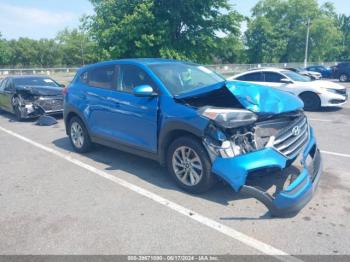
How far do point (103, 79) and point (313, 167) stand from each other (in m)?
3.72

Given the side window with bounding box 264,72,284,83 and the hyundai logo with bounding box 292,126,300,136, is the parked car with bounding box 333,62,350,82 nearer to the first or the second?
the side window with bounding box 264,72,284,83

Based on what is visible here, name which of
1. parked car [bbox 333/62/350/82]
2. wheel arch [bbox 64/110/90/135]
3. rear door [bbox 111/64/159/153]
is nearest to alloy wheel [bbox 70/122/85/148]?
wheel arch [bbox 64/110/90/135]

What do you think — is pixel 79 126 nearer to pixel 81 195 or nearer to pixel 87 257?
pixel 81 195

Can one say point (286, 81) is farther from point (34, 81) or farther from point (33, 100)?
point (34, 81)

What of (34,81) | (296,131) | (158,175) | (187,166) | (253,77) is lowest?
(158,175)

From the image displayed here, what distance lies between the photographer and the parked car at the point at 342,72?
25509 millimetres

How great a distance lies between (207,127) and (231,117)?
320mm

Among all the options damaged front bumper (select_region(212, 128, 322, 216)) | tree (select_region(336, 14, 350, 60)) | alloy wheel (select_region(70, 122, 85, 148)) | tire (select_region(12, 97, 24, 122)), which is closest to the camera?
damaged front bumper (select_region(212, 128, 322, 216))

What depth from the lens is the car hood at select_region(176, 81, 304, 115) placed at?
13.3 ft

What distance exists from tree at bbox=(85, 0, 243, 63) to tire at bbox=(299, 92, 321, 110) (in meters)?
7.32

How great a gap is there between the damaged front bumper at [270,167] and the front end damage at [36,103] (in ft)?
25.9

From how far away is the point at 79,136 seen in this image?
21.5 ft

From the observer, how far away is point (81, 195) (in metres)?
4.55

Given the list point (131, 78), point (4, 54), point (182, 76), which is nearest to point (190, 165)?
point (182, 76)
